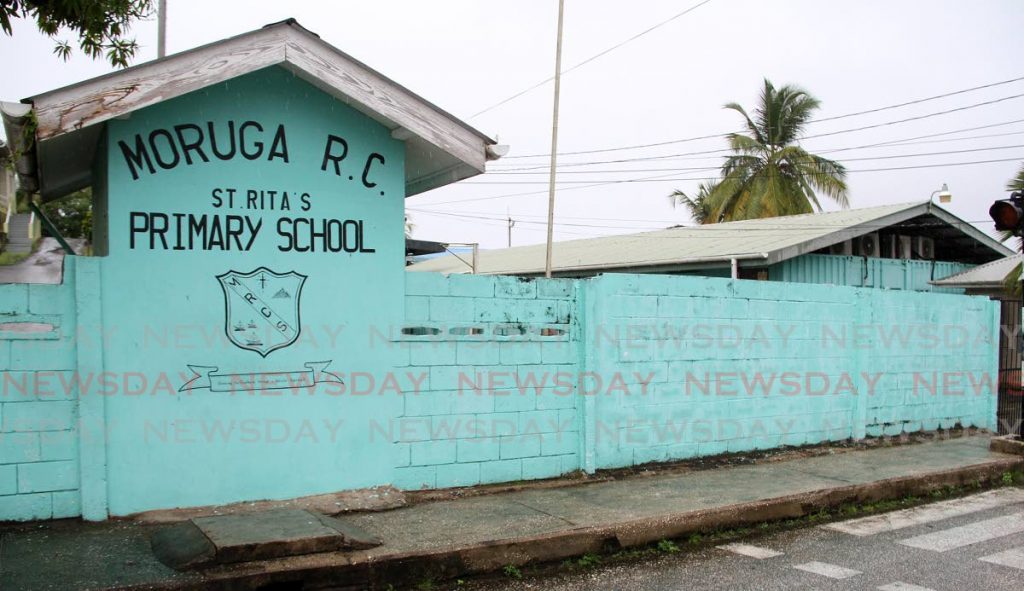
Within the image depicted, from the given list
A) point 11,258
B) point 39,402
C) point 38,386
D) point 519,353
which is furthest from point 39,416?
point 11,258

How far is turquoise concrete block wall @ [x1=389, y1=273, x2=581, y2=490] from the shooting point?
22.9 ft

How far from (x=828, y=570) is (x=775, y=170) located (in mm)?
Result: 23228

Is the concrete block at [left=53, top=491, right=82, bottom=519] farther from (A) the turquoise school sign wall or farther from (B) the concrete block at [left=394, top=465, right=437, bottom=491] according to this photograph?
(B) the concrete block at [left=394, top=465, right=437, bottom=491]

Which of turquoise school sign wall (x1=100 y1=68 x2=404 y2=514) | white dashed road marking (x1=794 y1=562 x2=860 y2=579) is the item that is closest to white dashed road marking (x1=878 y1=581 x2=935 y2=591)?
white dashed road marking (x1=794 y1=562 x2=860 y2=579)

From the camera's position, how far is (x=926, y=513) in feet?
25.1

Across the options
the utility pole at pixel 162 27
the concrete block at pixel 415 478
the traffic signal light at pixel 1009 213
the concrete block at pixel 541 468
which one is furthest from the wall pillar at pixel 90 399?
the utility pole at pixel 162 27

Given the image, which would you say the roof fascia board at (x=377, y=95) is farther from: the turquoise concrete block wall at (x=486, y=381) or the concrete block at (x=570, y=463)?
the concrete block at (x=570, y=463)

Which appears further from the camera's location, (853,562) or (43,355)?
(853,562)

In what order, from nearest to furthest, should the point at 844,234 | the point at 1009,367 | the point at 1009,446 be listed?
1. the point at 1009,446
2. the point at 1009,367
3. the point at 844,234

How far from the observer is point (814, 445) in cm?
991

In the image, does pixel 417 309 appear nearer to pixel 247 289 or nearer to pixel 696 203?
pixel 247 289

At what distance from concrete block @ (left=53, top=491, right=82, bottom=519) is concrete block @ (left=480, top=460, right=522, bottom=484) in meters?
3.11

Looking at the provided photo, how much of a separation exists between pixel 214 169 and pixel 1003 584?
20.1 ft

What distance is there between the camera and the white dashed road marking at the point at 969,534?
21.1ft
